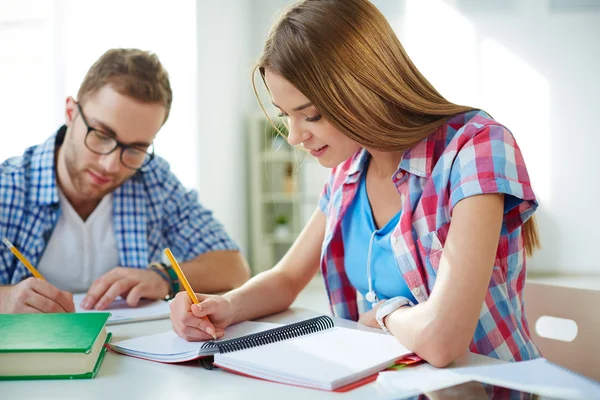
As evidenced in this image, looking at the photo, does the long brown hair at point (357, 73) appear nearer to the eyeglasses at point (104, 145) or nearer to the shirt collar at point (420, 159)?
the shirt collar at point (420, 159)

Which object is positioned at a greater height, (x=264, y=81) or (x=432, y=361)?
(x=264, y=81)

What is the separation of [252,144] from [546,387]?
16.4 feet

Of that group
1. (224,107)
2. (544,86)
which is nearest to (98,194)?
(224,107)

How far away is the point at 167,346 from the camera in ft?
3.18

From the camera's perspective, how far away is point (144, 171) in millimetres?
1826

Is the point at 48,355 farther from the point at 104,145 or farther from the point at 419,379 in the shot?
the point at 104,145

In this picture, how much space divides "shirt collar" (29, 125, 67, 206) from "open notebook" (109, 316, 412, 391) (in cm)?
74

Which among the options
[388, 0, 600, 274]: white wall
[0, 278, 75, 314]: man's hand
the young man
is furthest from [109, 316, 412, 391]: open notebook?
[388, 0, 600, 274]: white wall

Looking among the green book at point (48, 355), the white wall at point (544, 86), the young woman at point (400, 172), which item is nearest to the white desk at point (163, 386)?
the green book at point (48, 355)

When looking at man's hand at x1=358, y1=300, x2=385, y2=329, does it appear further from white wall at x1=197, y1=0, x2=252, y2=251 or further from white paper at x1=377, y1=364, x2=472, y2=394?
white wall at x1=197, y1=0, x2=252, y2=251

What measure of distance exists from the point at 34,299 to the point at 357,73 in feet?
2.29

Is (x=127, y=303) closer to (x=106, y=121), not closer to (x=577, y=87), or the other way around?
(x=106, y=121)

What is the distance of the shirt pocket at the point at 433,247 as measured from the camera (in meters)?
1.11

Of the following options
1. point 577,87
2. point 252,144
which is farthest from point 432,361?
point 577,87
